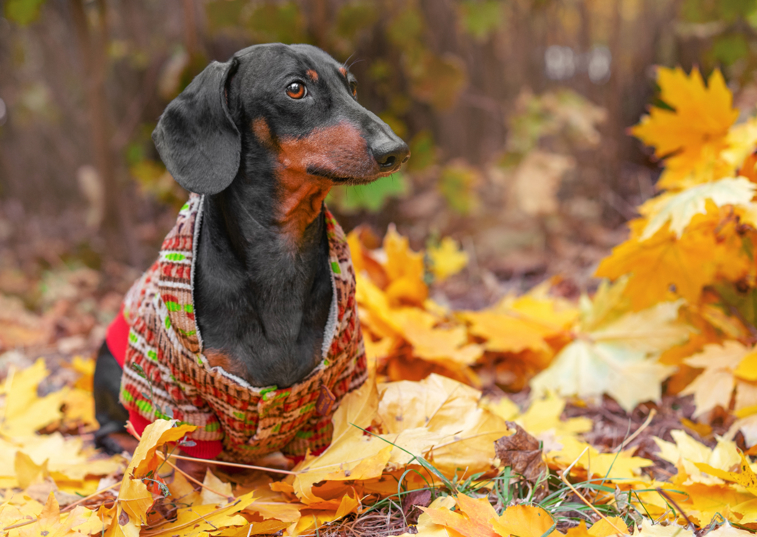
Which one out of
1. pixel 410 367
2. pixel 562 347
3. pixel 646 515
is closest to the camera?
pixel 646 515

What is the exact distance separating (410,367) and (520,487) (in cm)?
78

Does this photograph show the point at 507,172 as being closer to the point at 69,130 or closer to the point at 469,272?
the point at 469,272

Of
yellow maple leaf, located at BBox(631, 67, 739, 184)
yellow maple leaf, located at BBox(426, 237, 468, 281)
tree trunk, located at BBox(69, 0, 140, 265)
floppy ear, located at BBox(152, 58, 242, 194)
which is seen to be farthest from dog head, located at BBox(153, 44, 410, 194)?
tree trunk, located at BBox(69, 0, 140, 265)

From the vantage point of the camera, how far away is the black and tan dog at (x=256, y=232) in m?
1.37

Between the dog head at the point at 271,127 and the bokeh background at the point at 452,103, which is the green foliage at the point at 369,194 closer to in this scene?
the bokeh background at the point at 452,103

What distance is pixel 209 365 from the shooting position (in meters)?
1.36

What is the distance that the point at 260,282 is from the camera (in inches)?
57.0

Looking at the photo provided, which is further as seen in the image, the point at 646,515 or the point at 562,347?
the point at 562,347

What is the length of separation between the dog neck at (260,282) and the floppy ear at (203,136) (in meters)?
0.08

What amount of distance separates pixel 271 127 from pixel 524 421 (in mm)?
1118

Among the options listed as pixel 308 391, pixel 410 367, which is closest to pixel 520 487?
pixel 308 391

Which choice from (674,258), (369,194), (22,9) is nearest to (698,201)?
(674,258)

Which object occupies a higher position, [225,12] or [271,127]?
[225,12]

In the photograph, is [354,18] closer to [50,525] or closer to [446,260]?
[446,260]
